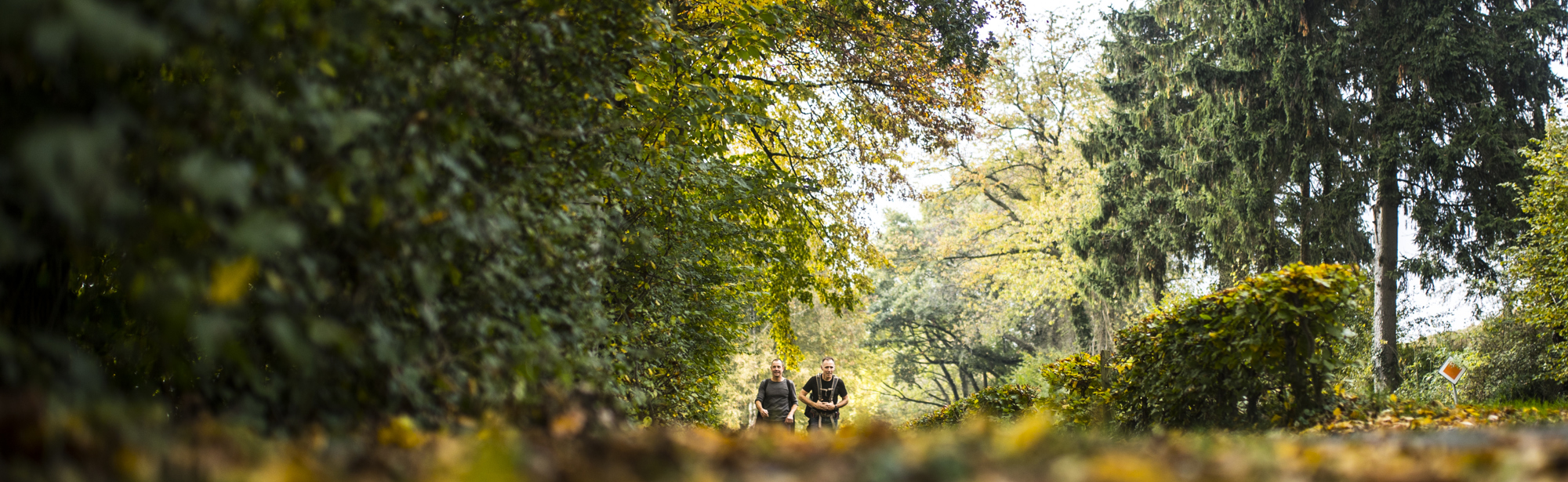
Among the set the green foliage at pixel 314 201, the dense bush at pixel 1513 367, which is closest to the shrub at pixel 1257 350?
the green foliage at pixel 314 201

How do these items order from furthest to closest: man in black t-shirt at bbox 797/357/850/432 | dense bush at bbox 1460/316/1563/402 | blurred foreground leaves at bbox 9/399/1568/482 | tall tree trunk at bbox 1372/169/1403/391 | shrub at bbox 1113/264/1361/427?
tall tree trunk at bbox 1372/169/1403/391 < dense bush at bbox 1460/316/1563/402 < man in black t-shirt at bbox 797/357/850/432 < shrub at bbox 1113/264/1361/427 < blurred foreground leaves at bbox 9/399/1568/482

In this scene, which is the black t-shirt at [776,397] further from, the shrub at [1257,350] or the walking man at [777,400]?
the shrub at [1257,350]

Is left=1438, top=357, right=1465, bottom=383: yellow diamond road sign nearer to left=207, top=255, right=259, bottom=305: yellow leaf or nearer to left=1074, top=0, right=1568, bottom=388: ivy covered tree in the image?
left=1074, top=0, right=1568, bottom=388: ivy covered tree

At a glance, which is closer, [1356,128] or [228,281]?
[228,281]

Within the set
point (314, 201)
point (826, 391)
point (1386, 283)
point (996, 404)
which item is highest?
point (1386, 283)

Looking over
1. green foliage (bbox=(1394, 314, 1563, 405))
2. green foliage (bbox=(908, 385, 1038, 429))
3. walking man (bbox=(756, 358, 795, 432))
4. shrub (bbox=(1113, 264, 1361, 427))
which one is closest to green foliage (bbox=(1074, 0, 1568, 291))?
green foliage (bbox=(1394, 314, 1563, 405))

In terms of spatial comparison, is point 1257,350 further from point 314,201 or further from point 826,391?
point 826,391

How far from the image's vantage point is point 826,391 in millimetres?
11203

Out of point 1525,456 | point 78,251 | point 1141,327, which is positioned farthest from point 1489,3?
point 78,251

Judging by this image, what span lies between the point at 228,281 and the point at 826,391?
32.3 feet

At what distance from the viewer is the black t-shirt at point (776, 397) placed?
11.0 m

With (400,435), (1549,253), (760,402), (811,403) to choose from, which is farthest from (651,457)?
(1549,253)

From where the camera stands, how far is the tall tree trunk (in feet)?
50.2

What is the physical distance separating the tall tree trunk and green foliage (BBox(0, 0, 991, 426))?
15313 millimetres
